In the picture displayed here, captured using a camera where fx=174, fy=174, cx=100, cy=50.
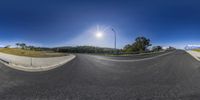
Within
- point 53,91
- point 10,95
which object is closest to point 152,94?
point 53,91

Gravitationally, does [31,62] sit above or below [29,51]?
below

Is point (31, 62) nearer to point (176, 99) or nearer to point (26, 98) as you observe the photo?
point (26, 98)

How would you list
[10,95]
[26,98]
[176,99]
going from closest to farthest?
[176,99]
[26,98]
[10,95]

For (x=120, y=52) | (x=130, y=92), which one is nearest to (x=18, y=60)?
(x=130, y=92)

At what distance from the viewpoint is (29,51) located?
16031mm

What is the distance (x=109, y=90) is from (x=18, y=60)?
52.4ft

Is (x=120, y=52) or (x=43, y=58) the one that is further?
(x=120, y=52)

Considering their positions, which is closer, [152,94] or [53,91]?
[152,94]

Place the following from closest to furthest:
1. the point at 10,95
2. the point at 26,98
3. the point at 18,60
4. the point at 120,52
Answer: the point at 26,98
the point at 10,95
the point at 18,60
the point at 120,52

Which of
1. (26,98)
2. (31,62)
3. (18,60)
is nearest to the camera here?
(26,98)

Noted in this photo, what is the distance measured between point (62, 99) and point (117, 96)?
1.32 metres

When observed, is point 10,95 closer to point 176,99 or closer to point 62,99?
point 62,99

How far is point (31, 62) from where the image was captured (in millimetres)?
15922

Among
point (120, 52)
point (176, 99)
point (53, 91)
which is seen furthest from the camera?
point (120, 52)
